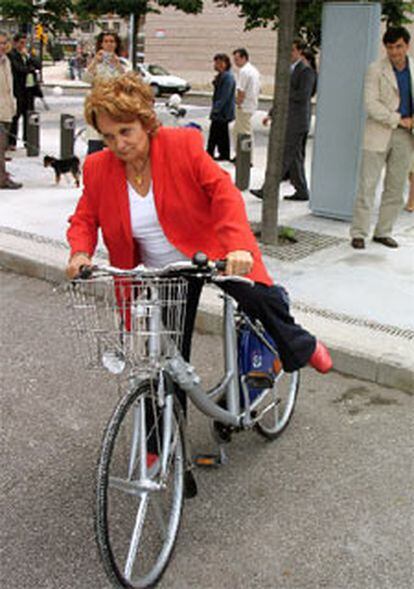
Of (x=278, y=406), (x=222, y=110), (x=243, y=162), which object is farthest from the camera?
(x=222, y=110)

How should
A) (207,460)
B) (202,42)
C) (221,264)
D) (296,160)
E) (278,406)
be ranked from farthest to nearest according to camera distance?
(202,42) → (296,160) → (278,406) → (207,460) → (221,264)

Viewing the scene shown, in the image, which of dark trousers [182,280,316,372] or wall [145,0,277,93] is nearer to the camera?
dark trousers [182,280,316,372]

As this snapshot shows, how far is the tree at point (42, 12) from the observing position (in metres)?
31.9

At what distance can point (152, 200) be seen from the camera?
2.89 m

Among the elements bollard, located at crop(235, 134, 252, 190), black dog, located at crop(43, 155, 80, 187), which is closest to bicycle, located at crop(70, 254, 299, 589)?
bollard, located at crop(235, 134, 252, 190)

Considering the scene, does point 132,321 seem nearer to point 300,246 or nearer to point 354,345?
point 354,345

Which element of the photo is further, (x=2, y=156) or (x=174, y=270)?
(x=2, y=156)

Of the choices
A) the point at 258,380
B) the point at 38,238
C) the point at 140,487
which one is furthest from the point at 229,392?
the point at 38,238

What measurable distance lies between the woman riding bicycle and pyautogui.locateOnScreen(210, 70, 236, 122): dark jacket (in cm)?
1004

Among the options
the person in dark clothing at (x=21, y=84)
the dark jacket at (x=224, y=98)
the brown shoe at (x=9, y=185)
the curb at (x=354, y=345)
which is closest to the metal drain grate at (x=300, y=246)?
the curb at (x=354, y=345)

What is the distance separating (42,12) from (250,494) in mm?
34087

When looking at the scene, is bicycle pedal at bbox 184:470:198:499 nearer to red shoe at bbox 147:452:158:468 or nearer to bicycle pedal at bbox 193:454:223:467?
bicycle pedal at bbox 193:454:223:467

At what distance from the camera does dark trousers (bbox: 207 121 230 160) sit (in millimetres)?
12695

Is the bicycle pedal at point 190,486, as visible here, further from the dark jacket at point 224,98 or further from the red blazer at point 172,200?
the dark jacket at point 224,98
